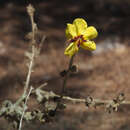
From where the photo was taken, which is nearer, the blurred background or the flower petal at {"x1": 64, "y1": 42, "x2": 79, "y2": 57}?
the flower petal at {"x1": 64, "y1": 42, "x2": 79, "y2": 57}

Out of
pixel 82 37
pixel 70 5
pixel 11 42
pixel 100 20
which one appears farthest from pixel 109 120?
pixel 70 5

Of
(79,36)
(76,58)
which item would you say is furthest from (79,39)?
(76,58)

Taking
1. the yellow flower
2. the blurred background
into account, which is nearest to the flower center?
the yellow flower

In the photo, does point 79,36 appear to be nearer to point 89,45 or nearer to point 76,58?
point 89,45

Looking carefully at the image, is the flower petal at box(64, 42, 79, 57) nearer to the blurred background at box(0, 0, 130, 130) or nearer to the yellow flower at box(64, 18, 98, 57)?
the yellow flower at box(64, 18, 98, 57)

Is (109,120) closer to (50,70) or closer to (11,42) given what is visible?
(50,70)
